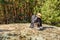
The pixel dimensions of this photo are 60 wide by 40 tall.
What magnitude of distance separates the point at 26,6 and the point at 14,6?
82 cm

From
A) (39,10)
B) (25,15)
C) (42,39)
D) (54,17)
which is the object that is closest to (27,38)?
(42,39)

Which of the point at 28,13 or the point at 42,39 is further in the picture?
the point at 28,13

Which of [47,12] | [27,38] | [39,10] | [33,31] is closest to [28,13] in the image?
[39,10]

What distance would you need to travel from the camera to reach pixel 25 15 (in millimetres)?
16281

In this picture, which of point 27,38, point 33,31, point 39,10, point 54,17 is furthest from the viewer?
point 39,10

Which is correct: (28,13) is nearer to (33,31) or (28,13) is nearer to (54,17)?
(54,17)

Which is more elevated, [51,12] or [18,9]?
Answer: [51,12]

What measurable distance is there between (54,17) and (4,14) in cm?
409

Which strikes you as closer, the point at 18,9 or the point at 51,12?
the point at 51,12

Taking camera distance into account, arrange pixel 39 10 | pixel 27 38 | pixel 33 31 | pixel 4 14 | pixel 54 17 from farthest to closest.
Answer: pixel 4 14 → pixel 39 10 → pixel 54 17 → pixel 33 31 → pixel 27 38

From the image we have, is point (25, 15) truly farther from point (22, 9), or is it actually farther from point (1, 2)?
point (1, 2)

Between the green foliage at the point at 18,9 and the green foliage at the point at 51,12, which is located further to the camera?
the green foliage at the point at 18,9

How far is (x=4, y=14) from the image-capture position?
16141 millimetres

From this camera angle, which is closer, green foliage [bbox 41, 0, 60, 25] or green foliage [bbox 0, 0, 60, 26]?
green foliage [bbox 41, 0, 60, 25]
